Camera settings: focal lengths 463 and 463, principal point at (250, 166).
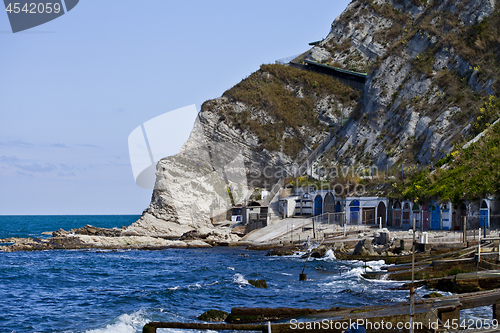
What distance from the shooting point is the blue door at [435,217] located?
39.3 m

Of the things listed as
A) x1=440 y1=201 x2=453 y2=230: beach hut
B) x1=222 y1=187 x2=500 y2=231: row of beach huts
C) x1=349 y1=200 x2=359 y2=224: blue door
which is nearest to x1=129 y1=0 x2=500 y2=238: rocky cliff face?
x1=222 y1=187 x2=500 y2=231: row of beach huts

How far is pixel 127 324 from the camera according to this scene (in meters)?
15.6

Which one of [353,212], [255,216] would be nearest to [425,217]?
[353,212]

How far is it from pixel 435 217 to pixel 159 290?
86.7ft

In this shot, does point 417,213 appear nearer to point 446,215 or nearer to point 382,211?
point 446,215

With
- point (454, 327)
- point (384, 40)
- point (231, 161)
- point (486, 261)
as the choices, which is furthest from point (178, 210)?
point (454, 327)

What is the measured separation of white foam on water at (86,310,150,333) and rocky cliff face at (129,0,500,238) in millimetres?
39950

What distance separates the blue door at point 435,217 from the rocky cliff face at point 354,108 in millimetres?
14158

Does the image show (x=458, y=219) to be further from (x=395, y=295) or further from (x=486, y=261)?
(x=395, y=295)

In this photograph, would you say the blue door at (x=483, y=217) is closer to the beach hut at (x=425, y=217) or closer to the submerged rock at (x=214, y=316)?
the beach hut at (x=425, y=217)

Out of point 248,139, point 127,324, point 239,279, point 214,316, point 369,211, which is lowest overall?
point 239,279

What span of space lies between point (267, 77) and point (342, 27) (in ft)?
61.6

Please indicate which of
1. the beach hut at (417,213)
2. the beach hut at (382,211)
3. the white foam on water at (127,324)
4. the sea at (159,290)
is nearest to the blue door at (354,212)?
the beach hut at (382,211)

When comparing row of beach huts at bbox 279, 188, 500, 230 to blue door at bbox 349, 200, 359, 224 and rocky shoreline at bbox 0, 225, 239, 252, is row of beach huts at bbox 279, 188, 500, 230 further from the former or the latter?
rocky shoreline at bbox 0, 225, 239, 252
